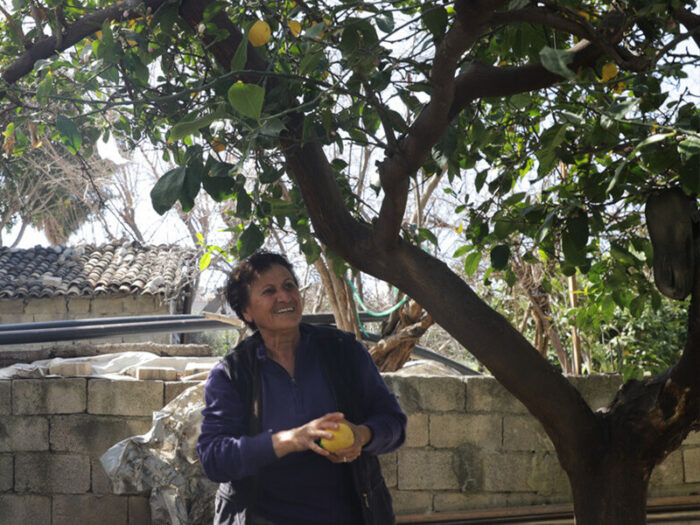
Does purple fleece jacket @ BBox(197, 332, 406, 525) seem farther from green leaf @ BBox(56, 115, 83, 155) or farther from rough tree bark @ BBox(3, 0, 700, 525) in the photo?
green leaf @ BBox(56, 115, 83, 155)

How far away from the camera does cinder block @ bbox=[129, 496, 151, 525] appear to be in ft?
13.2

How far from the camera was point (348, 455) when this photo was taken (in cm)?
207

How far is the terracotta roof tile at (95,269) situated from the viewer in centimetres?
1317

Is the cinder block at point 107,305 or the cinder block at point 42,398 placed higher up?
the cinder block at point 107,305

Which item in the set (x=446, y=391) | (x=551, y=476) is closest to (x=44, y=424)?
(x=446, y=391)

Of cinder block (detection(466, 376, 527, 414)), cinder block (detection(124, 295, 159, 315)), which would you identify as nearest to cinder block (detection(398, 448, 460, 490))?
cinder block (detection(466, 376, 527, 414))

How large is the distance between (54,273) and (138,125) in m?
11.9

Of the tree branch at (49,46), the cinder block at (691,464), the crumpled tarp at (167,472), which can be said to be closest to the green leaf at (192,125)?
the tree branch at (49,46)

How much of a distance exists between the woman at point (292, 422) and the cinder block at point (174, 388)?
1791 millimetres

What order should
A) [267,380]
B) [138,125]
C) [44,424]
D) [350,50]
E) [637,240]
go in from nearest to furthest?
[350,50] → [267,380] → [637,240] → [138,125] → [44,424]

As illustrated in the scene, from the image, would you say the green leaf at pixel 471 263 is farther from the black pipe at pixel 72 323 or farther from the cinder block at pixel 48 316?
the cinder block at pixel 48 316

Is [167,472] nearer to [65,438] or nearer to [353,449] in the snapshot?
[65,438]

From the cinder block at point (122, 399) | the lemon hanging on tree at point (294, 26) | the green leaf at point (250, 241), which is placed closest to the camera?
the lemon hanging on tree at point (294, 26)

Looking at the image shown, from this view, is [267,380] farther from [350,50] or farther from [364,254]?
[350,50]
